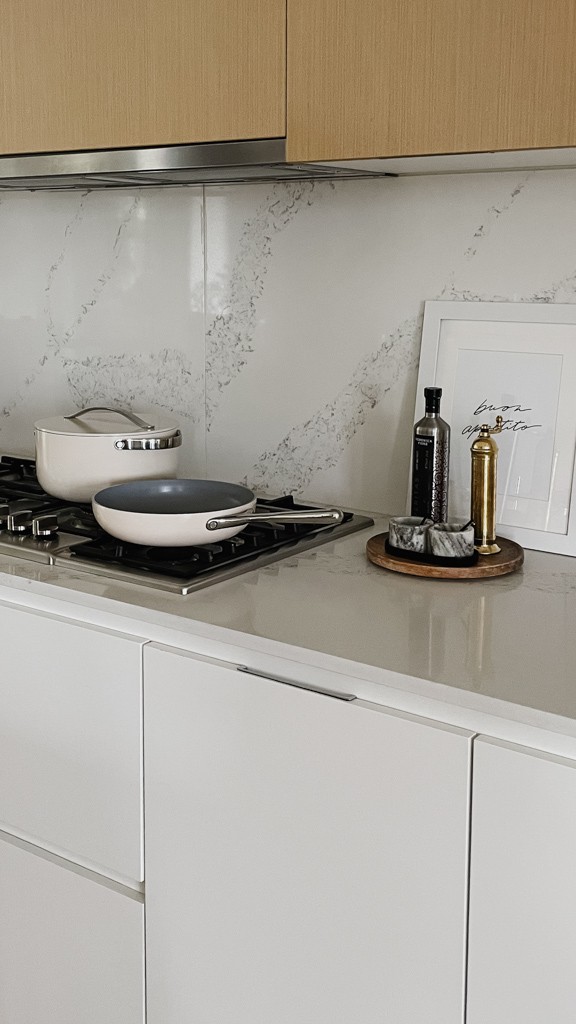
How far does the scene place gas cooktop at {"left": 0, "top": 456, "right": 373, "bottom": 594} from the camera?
4.97 ft

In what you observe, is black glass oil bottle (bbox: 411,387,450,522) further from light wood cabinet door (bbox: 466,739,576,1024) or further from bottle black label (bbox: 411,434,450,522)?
light wood cabinet door (bbox: 466,739,576,1024)

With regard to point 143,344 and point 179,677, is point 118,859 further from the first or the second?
point 143,344

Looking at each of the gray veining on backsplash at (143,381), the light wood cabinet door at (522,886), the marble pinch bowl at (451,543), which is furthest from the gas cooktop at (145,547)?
the light wood cabinet door at (522,886)

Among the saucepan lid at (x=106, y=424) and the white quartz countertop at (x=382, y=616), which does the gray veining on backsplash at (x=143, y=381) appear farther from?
the white quartz countertop at (x=382, y=616)

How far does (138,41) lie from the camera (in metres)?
1.64

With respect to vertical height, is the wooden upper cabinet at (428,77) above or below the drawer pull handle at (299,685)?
above

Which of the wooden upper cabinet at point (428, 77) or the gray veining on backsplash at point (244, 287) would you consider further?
the gray veining on backsplash at point (244, 287)

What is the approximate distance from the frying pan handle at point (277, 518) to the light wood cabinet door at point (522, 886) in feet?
1.85

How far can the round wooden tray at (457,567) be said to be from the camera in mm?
1523

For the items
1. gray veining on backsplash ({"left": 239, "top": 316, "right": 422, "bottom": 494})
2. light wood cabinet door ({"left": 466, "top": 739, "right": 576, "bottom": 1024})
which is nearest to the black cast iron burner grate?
gray veining on backsplash ({"left": 239, "top": 316, "right": 422, "bottom": 494})

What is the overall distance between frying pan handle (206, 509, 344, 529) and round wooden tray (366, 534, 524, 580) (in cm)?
8

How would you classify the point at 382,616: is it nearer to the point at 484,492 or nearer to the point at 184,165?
the point at 484,492

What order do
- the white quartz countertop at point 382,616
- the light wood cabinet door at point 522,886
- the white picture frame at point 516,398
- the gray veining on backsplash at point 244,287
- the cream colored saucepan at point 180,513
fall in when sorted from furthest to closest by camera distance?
the gray veining on backsplash at point 244,287, the white picture frame at point 516,398, the cream colored saucepan at point 180,513, the white quartz countertop at point 382,616, the light wood cabinet door at point 522,886

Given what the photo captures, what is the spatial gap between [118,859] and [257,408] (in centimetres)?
90
